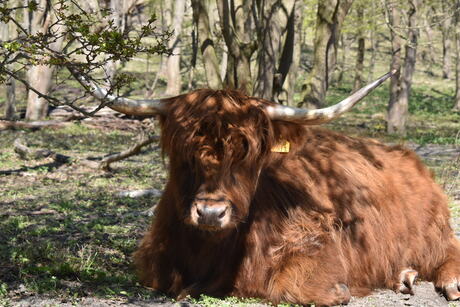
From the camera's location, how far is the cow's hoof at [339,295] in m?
4.44

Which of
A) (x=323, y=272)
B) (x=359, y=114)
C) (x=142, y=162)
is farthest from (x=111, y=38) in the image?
(x=359, y=114)

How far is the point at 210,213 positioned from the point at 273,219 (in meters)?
0.95

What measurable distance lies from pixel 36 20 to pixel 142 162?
29.6 ft

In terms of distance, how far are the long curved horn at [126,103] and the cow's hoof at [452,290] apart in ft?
8.75

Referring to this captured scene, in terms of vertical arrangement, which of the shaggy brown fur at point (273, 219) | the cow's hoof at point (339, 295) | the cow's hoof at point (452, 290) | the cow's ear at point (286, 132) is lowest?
the cow's hoof at point (452, 290)

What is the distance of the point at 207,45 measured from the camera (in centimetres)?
845

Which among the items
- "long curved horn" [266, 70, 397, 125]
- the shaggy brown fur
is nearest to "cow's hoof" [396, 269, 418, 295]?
the shaggy brown fur

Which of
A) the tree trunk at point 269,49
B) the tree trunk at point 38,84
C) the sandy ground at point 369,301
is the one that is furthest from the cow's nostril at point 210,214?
the tree trunk at point 38,84

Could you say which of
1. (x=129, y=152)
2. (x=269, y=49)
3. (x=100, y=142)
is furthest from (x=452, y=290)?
(x=100, y=142)

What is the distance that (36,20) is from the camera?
65.1 feet

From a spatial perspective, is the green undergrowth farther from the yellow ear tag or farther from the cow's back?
the yellow ear tag

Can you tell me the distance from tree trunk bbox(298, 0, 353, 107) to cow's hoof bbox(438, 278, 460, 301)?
12.0 ft

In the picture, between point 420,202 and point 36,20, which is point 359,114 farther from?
point 420,202

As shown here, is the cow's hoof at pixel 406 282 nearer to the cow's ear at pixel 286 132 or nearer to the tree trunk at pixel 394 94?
the cow's ear at pixel 286 132
